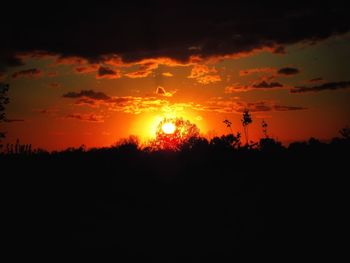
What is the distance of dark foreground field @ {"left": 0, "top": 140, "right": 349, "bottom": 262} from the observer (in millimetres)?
13633

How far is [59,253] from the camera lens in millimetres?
13062

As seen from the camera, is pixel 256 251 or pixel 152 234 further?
pixel 152 234

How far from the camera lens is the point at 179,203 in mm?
19344

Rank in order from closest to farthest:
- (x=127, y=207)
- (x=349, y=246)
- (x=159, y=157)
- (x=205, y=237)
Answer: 1. (x=349, y=246)
2. (x=205, y=237)
3. (x=127, y=207)
4. (x=159, y=157)

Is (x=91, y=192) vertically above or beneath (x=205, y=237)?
above

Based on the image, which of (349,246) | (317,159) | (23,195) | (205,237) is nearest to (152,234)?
(205,237)

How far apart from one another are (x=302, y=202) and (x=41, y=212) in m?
14.5

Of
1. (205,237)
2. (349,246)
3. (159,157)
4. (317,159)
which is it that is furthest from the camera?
(159,157)

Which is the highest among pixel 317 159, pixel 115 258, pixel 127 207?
pixel 317 159

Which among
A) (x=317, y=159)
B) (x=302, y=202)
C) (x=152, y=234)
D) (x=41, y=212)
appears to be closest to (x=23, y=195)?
(x=41, y=212)

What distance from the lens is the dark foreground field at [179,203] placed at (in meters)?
13.6

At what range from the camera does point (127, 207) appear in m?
19.7

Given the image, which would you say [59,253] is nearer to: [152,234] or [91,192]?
[152,234]

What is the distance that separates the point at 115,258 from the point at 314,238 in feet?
26.4
